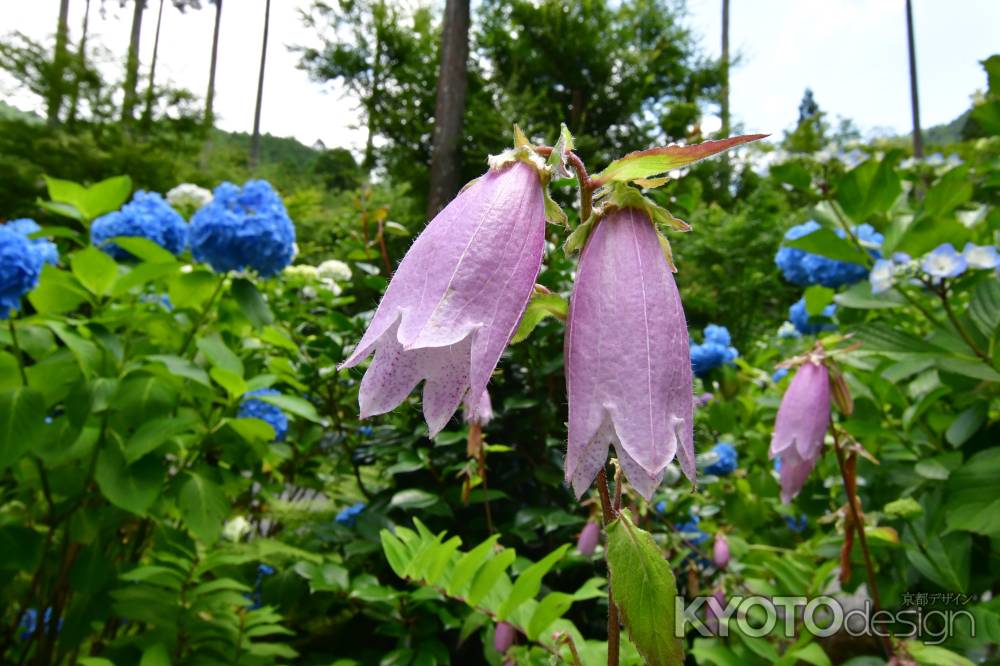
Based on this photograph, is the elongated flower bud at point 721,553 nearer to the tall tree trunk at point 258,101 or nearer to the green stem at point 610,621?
the green stem at point 610,621

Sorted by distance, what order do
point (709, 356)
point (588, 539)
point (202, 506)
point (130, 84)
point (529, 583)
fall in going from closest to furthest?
point (529, 583), point (202, 506), point (588, 539), point (709, 356), point (130, 84)

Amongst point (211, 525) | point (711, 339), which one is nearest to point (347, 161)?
point (711, 339)

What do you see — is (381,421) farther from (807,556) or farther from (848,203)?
(848,203)

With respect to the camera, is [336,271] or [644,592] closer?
[644,592]

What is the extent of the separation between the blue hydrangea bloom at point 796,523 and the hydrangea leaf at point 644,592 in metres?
A: 1.61

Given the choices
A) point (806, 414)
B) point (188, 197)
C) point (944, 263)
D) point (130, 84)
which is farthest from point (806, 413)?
point (130, 84)

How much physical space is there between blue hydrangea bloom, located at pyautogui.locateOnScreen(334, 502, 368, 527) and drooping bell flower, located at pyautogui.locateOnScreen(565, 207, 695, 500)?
139 centimetres

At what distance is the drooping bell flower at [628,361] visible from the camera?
1.57ft

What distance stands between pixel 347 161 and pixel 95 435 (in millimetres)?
12635

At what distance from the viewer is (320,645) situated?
1.71 metres

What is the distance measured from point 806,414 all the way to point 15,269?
157cm

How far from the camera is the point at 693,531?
1.81 m

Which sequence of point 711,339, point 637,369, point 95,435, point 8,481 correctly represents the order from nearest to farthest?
point 637,369
point 95,435
point 8,481
point 711,339

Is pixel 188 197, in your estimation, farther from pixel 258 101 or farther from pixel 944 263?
pixel 258 101
